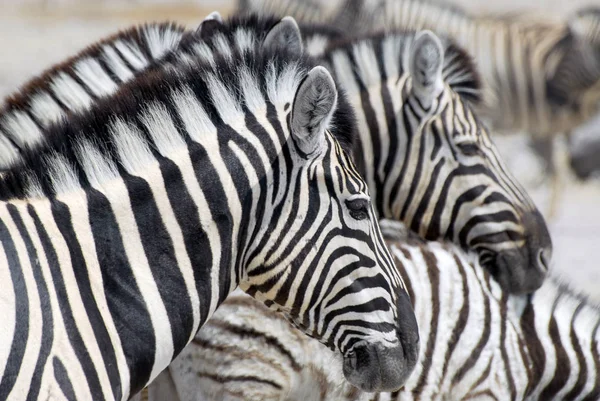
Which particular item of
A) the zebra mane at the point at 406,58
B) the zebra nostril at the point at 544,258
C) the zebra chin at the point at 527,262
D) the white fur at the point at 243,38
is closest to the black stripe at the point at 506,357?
the zebra chin at the point at 527,262

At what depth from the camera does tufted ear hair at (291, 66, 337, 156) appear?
106 inches

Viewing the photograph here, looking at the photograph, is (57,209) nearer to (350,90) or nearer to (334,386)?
(334,386)

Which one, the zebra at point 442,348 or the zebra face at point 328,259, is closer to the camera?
the zebra face at point 328,259

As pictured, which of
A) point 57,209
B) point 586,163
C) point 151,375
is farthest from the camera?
point 586,163

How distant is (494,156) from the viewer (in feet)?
15.1

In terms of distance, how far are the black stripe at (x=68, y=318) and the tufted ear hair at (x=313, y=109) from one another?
35.5 inches

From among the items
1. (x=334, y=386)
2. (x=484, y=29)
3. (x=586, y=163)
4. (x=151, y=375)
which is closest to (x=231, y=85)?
(x=151, y=375)

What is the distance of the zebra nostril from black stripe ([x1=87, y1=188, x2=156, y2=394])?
2.60 m

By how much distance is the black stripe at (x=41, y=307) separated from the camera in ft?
7.54

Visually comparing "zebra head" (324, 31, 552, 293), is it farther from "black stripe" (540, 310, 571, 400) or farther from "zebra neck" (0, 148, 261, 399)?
"zebra neck" (0, 148, 261, 399)

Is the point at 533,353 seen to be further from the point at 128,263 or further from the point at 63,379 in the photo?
the point at 63,379

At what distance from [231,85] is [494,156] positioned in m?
2.27

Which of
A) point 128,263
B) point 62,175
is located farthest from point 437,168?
point 62,175

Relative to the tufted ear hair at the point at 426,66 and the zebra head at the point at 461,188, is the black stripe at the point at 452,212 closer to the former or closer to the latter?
the zebra head at the point at 461,188
